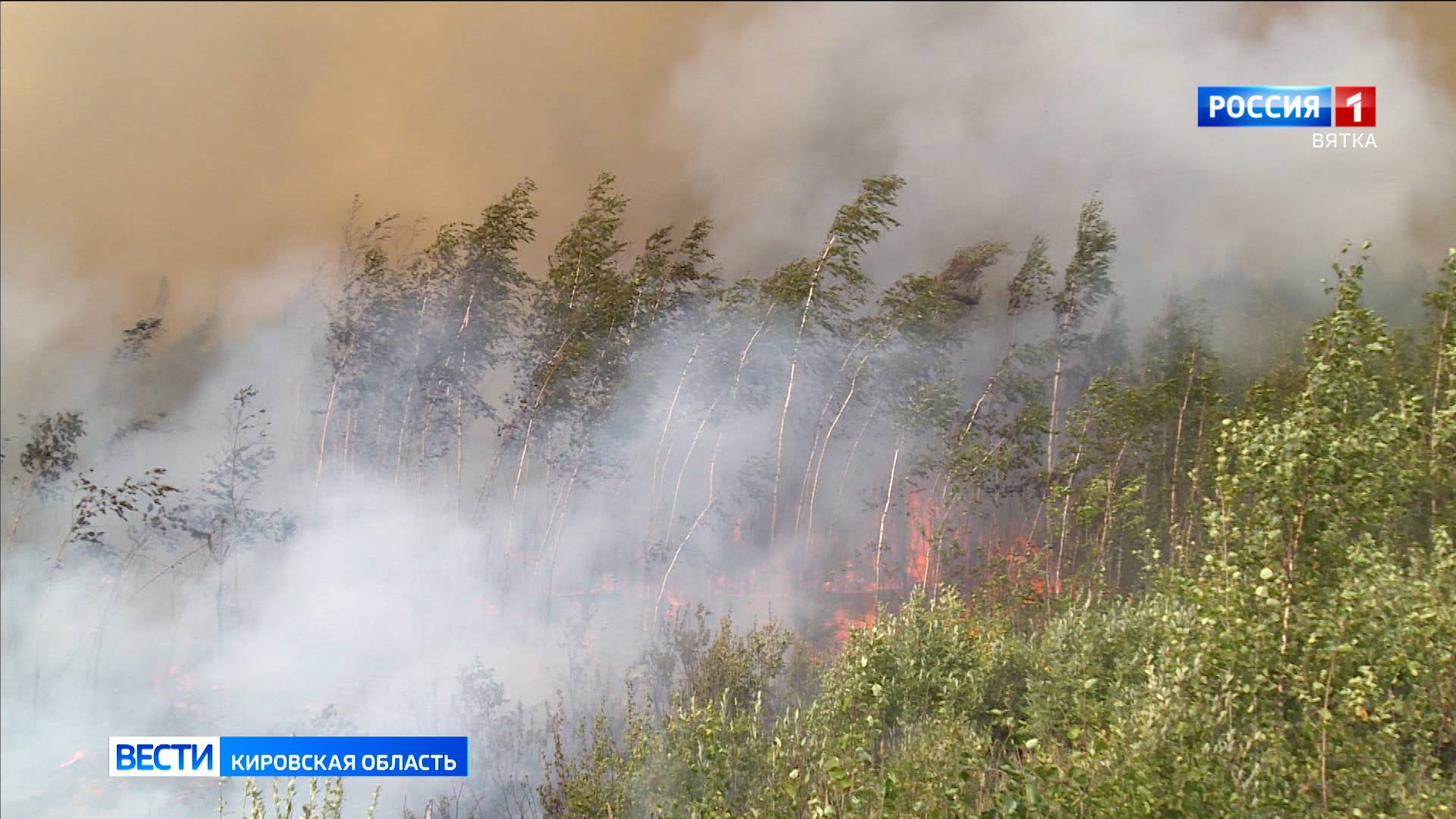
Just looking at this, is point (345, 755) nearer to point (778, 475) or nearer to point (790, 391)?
point (778, 475)

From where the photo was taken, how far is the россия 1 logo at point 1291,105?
10.4 metres

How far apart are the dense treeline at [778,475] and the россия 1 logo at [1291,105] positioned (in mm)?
1647

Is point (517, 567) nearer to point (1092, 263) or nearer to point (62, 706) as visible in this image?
point (62, 706)

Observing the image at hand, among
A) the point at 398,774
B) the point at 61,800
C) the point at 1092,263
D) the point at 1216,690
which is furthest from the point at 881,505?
the point at 61,800

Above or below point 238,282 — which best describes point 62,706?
below

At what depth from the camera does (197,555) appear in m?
9.45

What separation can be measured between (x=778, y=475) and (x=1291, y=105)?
786cm

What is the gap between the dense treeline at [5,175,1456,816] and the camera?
637cm

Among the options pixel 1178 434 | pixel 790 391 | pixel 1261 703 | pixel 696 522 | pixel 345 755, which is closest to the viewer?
pixel 1261 703

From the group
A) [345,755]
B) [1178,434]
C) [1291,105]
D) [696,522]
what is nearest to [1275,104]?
[1291,105]

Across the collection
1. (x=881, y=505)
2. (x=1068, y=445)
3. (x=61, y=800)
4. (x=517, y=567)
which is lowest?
(x=61, y=800)

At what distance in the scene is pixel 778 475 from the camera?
12227mm

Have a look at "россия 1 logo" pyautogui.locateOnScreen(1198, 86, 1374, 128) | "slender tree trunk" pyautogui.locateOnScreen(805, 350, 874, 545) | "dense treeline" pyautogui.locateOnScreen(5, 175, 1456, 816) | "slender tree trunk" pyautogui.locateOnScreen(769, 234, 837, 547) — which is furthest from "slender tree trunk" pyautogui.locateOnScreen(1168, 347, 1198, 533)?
"slender tree trunk" pyautogui.locateOnScreen(769, 234, 837, 547)

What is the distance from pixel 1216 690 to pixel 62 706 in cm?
1033
